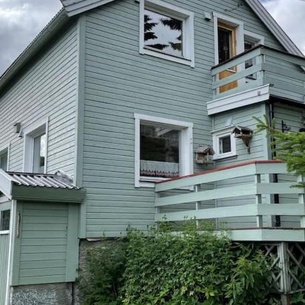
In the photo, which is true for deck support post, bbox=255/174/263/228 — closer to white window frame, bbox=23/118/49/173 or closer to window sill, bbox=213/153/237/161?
window sill, bbox=213/153/237/161

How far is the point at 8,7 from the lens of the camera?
15.9 m

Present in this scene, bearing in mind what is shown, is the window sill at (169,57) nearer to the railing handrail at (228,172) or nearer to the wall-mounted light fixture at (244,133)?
the wall-mounted light fixture at (244,133)

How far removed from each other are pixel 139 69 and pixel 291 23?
25.2 feet

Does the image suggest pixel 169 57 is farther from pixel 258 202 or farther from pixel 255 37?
pixel 258 202

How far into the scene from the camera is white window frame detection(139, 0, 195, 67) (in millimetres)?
9078

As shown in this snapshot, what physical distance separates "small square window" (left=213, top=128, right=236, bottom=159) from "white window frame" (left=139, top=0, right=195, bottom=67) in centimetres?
181

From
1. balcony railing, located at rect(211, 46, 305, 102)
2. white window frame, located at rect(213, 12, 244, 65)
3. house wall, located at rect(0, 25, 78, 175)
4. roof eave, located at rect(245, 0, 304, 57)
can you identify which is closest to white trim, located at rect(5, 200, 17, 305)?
house wall, located at rect(0, 25, 78, 175)

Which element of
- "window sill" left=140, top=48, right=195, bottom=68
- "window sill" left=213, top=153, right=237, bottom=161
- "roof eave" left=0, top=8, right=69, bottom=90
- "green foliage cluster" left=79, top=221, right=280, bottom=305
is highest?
"roof eave" left=0, top=8, right=69, bottom=90

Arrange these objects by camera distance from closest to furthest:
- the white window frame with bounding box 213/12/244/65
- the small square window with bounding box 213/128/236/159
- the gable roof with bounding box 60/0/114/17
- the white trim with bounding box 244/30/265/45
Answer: the gable roof with bounding box 60/0/114/17 → the small square window with bounding box 213/128/236/159 → the white window frame with bounding box 213/12/244/65 → the white trim with bounding box 244/30/265/45

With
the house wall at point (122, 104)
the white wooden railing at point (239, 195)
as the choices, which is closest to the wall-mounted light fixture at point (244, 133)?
the house wall at point (122, 104)

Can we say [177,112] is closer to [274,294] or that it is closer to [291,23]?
[274,294]

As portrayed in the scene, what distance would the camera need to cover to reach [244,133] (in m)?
8.28

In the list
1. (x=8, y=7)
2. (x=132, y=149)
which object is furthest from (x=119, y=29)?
(x=8, y=7)

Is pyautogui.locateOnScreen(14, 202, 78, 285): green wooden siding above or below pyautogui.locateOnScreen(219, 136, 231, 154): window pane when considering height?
below
